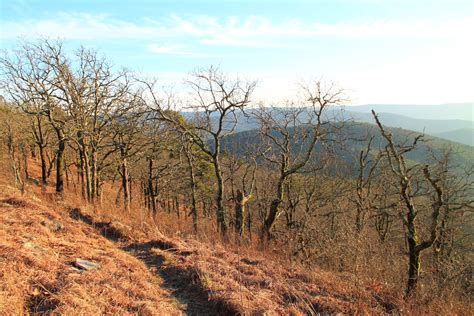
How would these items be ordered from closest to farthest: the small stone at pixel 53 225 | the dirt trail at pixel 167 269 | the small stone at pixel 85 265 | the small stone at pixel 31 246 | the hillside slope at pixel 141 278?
the hillside slope at pixel 141 278 < the dirt trail at pixel 167 269 < the small stone at pixel 85 265 < the small stone at pixel 31 246 < the small stone at pixel 53 225

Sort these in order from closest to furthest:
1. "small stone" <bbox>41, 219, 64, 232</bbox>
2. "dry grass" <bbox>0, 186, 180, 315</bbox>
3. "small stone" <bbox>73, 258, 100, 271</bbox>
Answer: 1. "dry grass" <bbox>0, 186, 180, 315</bbox>
2. "small stone" <bbox>73, 258, 100, 271</bbox>
3. "small stone" <bbox>41, 219, 64, 232</bbox>

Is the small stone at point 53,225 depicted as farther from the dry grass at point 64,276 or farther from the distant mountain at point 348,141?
the distant mountain at point 348,141

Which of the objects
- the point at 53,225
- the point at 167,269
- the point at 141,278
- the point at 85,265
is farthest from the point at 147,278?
the point at 53,225

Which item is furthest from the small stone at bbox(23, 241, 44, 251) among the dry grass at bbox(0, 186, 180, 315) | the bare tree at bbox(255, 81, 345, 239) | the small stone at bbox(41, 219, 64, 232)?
the bare tree at bbox(255, 81, 345, 239)

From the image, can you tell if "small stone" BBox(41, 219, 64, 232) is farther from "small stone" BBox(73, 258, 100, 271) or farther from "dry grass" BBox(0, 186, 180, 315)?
"small stone" BBox(73, 258, 100, 271)

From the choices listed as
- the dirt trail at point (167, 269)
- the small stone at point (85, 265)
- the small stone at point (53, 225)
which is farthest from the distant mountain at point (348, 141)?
the small stone at point (53, 225)

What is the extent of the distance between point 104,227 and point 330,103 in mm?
9696

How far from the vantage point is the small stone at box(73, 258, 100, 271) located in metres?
5.49

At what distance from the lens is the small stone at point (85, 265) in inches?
216

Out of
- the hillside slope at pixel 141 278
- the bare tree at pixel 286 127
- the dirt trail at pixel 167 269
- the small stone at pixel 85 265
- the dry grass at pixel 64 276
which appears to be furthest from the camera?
the bare tree at pixel 286 127

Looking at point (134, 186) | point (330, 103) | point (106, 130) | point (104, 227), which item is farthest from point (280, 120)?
point (134, 186)

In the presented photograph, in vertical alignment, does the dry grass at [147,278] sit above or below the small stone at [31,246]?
below

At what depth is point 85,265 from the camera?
5.57m

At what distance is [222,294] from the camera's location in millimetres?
5359
